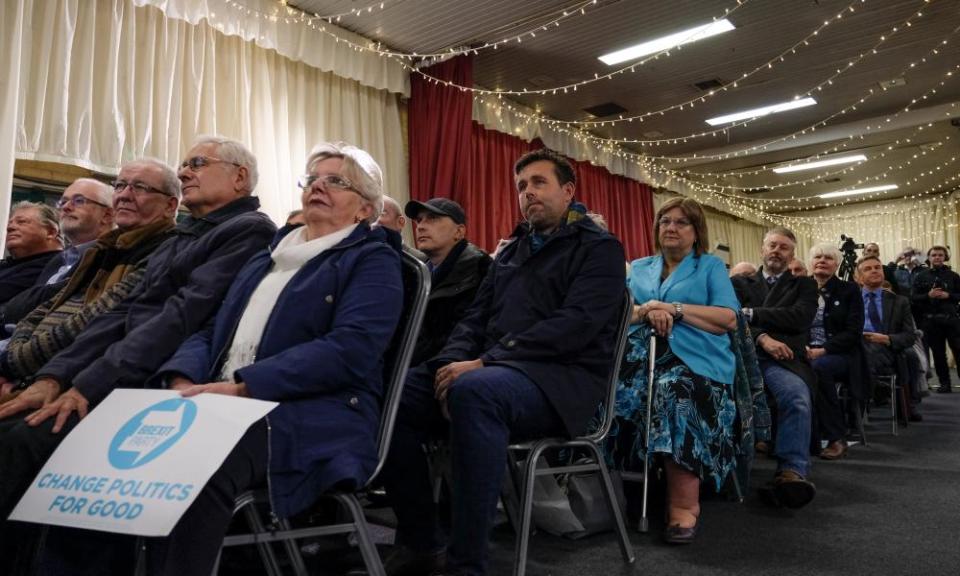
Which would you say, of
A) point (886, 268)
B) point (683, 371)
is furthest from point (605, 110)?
point (683, 371)

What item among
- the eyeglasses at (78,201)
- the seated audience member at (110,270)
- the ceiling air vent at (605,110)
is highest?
the ceiling air vent at (605,110)

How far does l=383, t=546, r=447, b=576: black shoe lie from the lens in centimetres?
166

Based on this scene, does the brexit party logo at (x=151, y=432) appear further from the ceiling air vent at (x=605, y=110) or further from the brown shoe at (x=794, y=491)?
the ceiling air vent at (x=605, y=110)

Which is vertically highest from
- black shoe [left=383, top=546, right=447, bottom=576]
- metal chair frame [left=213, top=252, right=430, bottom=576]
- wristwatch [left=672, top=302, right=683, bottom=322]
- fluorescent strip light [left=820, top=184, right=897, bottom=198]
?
fluorescent strip light [left=820, top=184, right=897, bottom=198]

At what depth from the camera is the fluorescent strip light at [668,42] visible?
193 inches

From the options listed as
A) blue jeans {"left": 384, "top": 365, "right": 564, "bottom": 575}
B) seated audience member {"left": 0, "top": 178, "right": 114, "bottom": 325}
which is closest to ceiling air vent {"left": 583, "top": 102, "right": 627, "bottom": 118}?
seated audience member {"left": 0, "top": 178, "right": 114, "bottom": 325}

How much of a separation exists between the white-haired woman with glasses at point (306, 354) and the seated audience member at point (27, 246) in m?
1.73

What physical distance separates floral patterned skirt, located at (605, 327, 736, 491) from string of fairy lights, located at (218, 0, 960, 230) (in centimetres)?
310

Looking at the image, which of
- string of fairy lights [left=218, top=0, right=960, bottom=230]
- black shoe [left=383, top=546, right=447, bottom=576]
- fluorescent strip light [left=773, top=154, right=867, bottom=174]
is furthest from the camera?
fluorescent strip light [left=773, top=154, right=867, bottom=174]

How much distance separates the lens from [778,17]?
15.7 ft

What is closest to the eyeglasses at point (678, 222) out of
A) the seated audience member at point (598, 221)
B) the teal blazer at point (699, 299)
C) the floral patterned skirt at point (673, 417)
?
the teal blazer at point (699, 299)

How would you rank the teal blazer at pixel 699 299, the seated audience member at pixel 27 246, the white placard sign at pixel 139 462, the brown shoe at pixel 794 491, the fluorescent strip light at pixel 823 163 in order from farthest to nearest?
the fluorescent strip light at pixel 823 163 → the seated audience member at pixel 27 246 → the brown shoe at pixel 794 491 → the teal blazer at pixel 699 299 → the white placard sign at pixel 139 462

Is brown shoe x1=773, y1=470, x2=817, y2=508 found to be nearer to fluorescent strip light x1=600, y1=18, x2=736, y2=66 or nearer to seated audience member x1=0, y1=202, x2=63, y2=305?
seated audience member x1=0, y1=202, x2=63, y2=305

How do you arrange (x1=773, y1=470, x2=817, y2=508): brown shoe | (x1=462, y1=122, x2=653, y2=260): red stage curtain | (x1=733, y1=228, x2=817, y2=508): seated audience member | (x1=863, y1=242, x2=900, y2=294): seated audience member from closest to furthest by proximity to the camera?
1. (x1=773, y1=470, x2=817, y2=508): brown shoe
2. (x1=733, y1=228, x2=817, y2=508): seated audience member
3. (x1=863, y1=242, x2=900, y2=294): seated audience member
4. (x1=462, y1=122, x2=653, y2=260): red stage curtain
